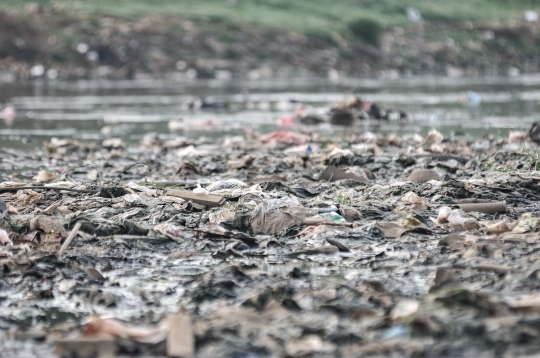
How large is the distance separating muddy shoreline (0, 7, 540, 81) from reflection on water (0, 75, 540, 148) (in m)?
7.73

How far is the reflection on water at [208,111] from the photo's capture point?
1883 cm

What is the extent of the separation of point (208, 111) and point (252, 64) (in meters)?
25.5

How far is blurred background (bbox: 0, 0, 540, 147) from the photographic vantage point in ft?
72.4

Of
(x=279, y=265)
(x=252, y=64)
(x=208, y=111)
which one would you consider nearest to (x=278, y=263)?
(x=279, y=265)

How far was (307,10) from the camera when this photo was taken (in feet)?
212

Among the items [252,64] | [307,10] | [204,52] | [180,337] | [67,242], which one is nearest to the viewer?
[180,337]

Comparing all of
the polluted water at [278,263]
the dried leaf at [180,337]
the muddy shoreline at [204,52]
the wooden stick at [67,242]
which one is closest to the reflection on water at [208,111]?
the polluted water at [278,263]

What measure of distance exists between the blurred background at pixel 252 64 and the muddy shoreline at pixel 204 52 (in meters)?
0.08

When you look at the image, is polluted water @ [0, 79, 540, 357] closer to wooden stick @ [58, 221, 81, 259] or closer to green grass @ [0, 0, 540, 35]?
wooden stick @ [58, 221, 81, 259]

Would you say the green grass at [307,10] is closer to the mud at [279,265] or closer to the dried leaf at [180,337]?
the mud at [279,265]

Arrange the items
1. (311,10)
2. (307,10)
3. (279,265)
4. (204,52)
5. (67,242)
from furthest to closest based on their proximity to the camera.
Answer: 1. (307,10)
2. (311,10)
3. (204,52)
4. (67,242)
5. (279,265)

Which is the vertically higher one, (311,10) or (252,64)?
(252,64)

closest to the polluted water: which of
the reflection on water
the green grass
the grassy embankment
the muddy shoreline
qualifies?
the reflection on water

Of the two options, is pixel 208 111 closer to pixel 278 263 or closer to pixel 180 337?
pixel 278 263
